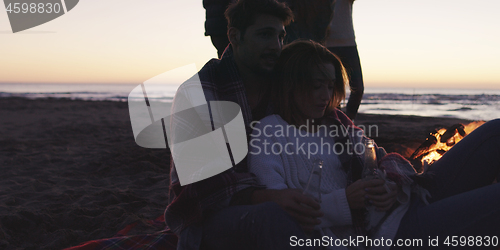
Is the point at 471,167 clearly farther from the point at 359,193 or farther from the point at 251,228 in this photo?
the point at 251,228

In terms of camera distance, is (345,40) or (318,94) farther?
(345,40)

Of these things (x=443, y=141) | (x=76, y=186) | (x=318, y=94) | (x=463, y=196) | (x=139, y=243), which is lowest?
(x=76, y=186)

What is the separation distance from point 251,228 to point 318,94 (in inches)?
35.4

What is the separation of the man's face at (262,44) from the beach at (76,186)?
5.86 feet

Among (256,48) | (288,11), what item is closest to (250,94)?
(256,48)

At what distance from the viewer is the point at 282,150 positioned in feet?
5.93

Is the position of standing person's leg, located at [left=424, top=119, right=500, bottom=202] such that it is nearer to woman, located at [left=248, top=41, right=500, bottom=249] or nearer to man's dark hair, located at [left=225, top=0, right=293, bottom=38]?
woman, located at [left=248, top=41, right=500, bottom=249]

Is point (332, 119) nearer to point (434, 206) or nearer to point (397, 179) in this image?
point (397, 179)

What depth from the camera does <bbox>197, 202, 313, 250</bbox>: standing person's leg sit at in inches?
51.7

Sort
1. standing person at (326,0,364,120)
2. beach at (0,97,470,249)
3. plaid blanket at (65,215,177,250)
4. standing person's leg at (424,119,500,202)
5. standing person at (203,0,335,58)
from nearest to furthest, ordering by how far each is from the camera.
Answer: standing person's leg at (424,119,500,202) → plaid blanket at (65,215,177,250) → standing person at (203,0,335,58) → beach at (0,97,470,249) → standing person at (326,0,364,120)

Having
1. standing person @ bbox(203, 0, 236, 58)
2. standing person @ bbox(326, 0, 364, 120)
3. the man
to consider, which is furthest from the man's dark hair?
standing person @ bbox(326, 0, 364, 120)

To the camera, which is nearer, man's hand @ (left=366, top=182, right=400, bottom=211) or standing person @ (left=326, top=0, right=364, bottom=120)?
man's hand @ (left=366, top=182, right=400, bottom=211)

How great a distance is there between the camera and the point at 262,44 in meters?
2.06

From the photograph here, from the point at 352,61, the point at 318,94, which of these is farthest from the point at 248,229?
the point at 352,61
